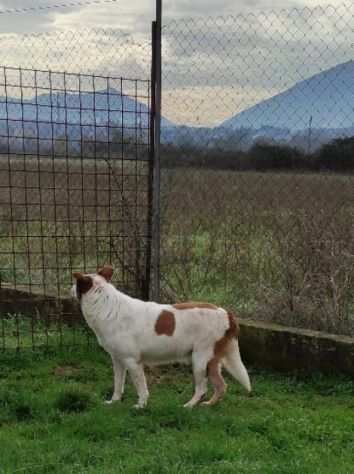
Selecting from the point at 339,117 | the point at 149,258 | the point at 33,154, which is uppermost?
the point at 339,117

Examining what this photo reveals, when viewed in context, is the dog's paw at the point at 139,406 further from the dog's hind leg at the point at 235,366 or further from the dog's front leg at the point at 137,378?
the dog's hind leg at the point at 235,366

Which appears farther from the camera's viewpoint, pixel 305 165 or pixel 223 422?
pixel 305 165

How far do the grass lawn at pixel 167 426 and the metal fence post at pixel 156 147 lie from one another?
122 centimetres

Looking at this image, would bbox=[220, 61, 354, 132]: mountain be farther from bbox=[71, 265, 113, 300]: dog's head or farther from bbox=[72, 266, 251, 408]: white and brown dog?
bbox=[71, 265, 113, 300]: dog's head

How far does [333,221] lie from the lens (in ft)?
25.0

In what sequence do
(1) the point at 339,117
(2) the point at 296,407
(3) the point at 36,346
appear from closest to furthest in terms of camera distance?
1. (2) the point at 296,407
2. (1) the point at 339,117
3. (3) the point at 36,346

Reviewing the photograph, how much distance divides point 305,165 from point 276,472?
4110 mm

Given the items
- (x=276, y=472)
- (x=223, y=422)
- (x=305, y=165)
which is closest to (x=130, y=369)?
(x=223, y=422)

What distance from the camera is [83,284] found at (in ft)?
18.6

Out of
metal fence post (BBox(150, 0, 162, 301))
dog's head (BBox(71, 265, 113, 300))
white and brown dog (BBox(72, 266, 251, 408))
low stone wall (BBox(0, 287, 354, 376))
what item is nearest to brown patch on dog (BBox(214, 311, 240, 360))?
white and brown dog (BBox(72, 266, 251, 408))

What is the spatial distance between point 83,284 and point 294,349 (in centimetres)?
230

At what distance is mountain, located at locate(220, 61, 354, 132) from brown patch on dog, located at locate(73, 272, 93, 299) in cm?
243

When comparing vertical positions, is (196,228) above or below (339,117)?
below

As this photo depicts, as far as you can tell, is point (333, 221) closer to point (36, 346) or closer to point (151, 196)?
point (151, 196)
